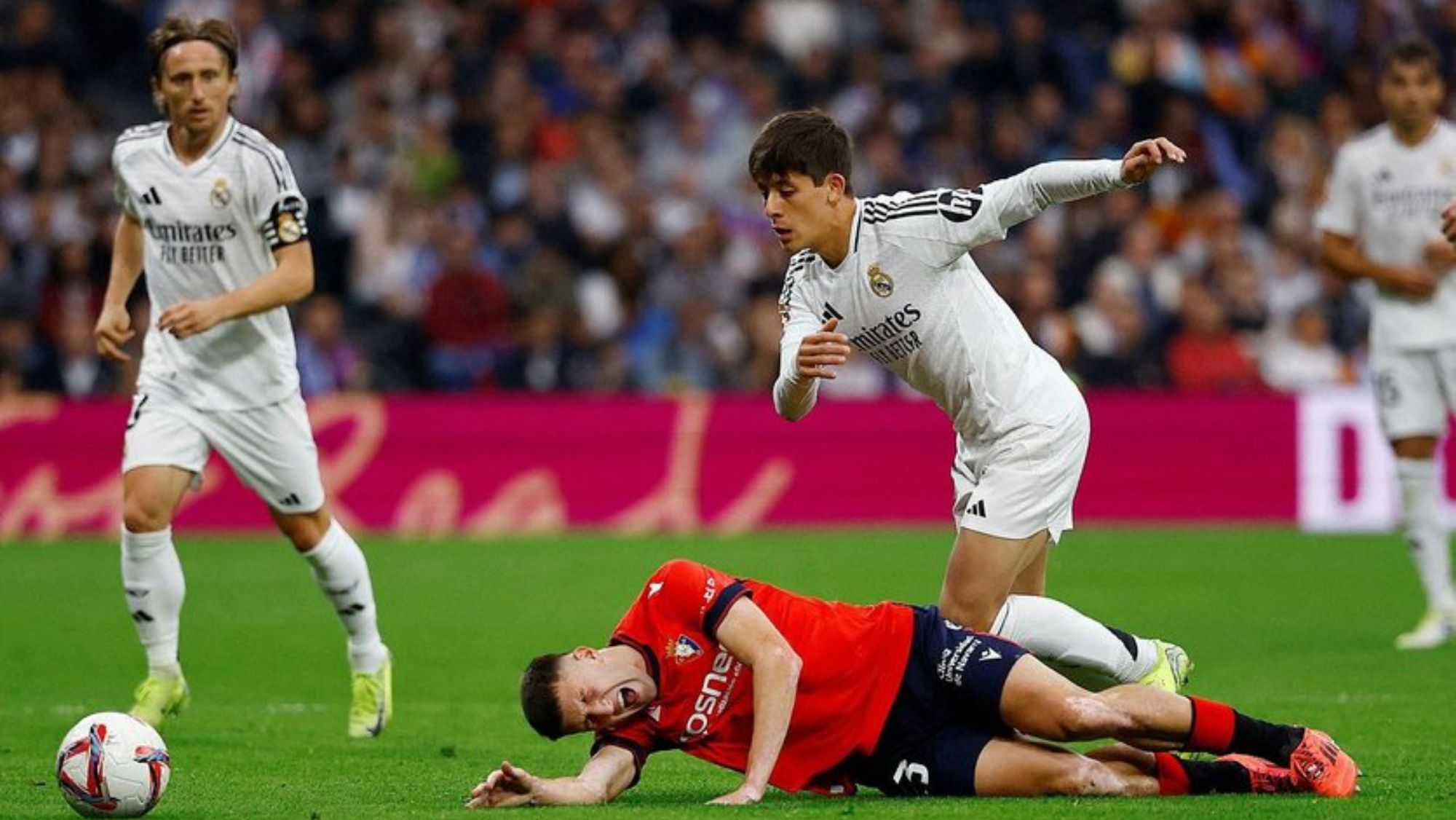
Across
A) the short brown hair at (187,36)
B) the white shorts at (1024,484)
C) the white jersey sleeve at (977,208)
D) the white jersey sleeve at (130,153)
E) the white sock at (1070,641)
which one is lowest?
the white sock at (1070,641)

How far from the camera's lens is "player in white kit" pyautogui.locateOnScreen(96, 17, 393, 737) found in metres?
8.55

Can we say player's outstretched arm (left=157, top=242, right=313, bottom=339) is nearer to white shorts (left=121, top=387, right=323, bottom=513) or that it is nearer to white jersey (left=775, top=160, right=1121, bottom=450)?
white shorts (left=121, top=387, right=323, bottom=513)

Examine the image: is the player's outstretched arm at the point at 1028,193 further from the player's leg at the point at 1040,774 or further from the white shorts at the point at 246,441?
the white shorts at the point at 246,441

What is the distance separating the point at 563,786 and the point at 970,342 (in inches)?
84.4

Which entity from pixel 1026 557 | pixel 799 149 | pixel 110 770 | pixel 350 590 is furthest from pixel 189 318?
pixel 1026 557

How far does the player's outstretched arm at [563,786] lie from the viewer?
21.1ft

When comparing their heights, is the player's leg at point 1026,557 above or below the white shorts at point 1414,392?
below

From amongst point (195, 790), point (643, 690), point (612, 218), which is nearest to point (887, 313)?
point (643, 690)

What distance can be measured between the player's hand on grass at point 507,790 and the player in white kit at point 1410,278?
5853 mm

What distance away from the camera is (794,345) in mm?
7320

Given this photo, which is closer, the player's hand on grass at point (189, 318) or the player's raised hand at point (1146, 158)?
the player's raised hand at point (1146, 158)

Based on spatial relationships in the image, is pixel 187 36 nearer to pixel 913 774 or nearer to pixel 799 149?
pixel 799 149

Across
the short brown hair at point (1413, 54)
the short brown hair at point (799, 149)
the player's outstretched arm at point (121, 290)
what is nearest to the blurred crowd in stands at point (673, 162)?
the short brown hair at point (1413, 54)

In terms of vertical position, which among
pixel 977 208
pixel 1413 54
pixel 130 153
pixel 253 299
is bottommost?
pixel 253 299
